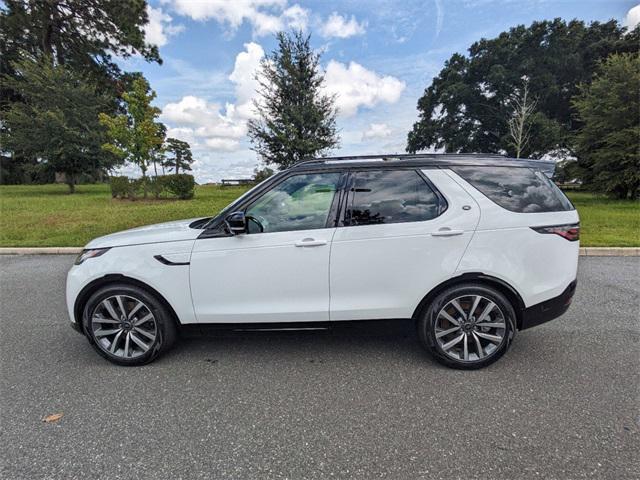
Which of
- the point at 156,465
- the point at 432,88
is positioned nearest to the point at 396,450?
the point at 156,465

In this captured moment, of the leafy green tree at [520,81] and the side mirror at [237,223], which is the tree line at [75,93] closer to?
the side mirror at [237,223]

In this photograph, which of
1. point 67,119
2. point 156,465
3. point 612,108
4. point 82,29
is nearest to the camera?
point 156,465

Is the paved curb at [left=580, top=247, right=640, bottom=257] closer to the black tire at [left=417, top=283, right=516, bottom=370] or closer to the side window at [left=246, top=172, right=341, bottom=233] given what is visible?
the black tire at [left=417, top=283, right=516, bottom=370]

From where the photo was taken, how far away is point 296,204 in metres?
2.89

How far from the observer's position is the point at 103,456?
1959mm

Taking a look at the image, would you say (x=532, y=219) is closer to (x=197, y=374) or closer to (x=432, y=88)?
(x=197, y=374)

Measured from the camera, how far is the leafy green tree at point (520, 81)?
29125 millimetres

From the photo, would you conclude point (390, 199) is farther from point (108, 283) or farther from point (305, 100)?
point (305, 100)

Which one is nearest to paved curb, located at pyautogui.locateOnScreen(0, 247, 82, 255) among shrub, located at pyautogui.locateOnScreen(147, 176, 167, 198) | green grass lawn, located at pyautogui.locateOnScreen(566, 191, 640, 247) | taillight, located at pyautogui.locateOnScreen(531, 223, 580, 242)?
taillight, located at pyautogui.locateOnScreen(531, 223, 580, 242)

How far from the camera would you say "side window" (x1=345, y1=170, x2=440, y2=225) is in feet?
8.97

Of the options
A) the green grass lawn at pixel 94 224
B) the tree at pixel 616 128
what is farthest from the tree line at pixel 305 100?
the green grass lawn at pixel 94 224

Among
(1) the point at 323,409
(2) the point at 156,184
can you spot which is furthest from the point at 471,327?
(2) the point at 156,184

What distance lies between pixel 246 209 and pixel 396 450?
6.73ft

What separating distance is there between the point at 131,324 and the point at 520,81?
131 feet
